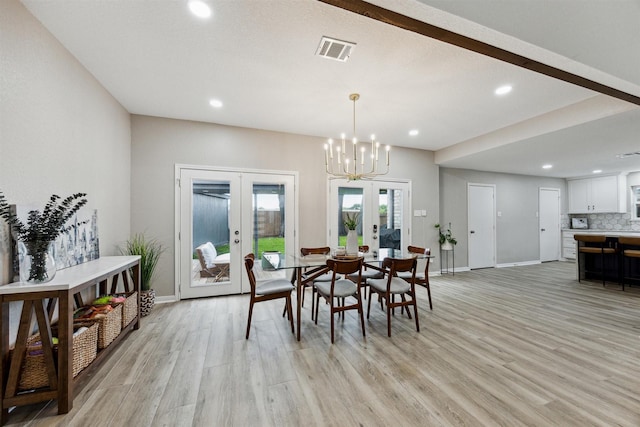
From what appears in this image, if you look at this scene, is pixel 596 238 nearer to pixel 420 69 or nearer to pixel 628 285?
pixel 628 285

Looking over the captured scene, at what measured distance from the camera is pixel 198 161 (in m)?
4.12

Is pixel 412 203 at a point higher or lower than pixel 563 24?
lower

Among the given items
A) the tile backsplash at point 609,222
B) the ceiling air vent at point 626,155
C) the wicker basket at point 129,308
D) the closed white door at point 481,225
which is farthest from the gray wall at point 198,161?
the tile backsplash at point 609,222

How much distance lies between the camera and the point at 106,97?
3.12 metres

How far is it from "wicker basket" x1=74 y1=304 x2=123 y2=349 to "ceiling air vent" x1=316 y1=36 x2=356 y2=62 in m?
2.97

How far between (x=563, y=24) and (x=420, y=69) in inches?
46.8

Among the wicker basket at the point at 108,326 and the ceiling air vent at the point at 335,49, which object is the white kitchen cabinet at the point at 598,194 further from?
the wicker basket at the point at 108,326

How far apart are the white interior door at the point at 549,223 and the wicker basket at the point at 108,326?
31.0ft

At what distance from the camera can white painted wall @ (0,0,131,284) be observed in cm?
179

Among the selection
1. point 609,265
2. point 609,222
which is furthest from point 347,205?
point 609,222

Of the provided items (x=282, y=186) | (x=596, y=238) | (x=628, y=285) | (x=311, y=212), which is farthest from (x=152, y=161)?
(x=628, y=285)

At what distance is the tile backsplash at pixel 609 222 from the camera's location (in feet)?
22.3

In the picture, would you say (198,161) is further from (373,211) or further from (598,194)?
(598,194)

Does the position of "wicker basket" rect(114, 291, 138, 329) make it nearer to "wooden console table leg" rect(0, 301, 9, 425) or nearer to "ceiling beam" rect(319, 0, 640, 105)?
"wooden console table leg" rect(0, 301, 9, 425)
